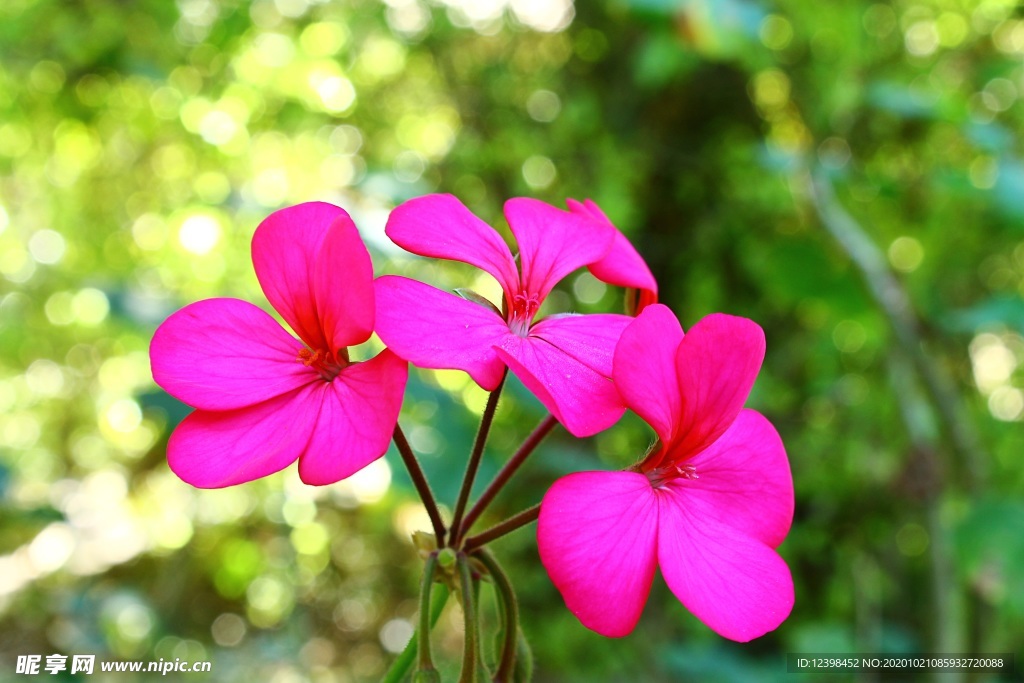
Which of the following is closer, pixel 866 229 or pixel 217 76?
pixel 866 229

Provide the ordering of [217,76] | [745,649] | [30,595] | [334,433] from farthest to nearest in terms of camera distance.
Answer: [217,76], [745,649], [30,595], [334,433]

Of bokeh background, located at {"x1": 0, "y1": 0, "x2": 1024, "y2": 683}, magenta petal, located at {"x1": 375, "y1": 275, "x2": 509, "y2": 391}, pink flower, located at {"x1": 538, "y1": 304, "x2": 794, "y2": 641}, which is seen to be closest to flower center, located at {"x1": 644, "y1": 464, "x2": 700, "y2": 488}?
pink flower, located at {"x1": 538, "y1": 304, "x2": 794, "y2": 641}

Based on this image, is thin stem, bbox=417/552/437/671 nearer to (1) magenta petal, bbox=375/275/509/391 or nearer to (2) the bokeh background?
(1) magenta petal, bbox=375/275/509/391

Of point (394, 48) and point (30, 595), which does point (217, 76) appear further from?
point (30, 595)

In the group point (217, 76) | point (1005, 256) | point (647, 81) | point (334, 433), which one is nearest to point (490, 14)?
point (647, 81)

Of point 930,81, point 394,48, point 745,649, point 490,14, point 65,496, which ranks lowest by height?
point 65,496

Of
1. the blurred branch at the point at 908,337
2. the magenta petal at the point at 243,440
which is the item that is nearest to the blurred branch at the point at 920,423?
the blurred branch at the point at 908,337

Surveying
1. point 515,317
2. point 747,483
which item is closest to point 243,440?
point 515,317

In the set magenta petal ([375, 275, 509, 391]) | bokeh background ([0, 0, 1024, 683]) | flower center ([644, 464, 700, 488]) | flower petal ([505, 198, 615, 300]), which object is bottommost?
bokeh background ([0, 0, 1024, 683])
